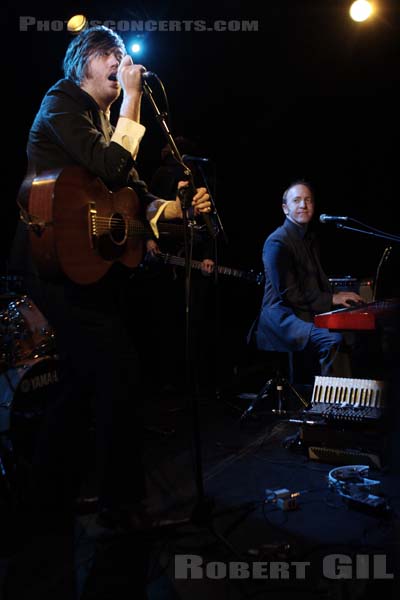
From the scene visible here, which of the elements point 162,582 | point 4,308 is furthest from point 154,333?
point 162,582

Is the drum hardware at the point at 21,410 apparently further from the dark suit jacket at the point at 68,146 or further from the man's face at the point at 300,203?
the man's face at the point at 300,203

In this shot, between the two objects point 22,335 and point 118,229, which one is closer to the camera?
point 118,229

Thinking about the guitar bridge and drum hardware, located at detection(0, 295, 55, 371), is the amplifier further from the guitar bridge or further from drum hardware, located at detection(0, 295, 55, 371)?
the guitar bridge

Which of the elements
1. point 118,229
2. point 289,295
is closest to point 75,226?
point 118,229

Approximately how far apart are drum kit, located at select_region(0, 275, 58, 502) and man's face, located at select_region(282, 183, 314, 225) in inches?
88.4

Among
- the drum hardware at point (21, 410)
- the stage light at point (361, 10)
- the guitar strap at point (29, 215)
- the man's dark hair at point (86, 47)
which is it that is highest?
the stage light at point (361, 10)

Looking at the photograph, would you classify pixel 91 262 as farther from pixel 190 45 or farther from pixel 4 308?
pixel 190 45

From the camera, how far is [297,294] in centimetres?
384

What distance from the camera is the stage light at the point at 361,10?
5035 mm

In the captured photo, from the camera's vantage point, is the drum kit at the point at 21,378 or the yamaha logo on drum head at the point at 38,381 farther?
the yamaha logo on drum head at the point at 38,381

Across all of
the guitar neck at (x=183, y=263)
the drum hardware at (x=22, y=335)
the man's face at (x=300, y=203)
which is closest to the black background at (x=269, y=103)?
the guitar neck at (x=183, y=263)

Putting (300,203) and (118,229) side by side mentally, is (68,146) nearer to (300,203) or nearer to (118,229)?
(118,229)

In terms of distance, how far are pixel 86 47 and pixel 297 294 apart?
2.38 metres

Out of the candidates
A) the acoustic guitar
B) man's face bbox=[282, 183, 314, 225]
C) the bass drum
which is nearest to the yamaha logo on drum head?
the bass drum
